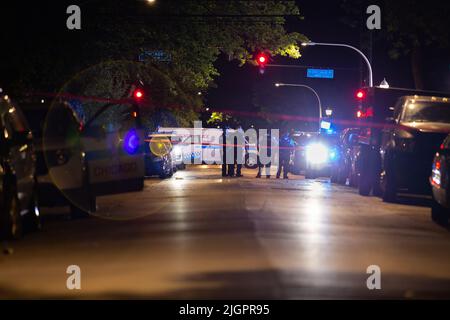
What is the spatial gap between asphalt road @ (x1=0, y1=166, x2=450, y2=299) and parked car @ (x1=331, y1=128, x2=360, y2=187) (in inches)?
284

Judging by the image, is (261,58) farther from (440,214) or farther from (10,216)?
(10,216)

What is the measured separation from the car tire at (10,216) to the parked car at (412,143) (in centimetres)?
953

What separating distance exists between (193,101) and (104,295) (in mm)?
52402

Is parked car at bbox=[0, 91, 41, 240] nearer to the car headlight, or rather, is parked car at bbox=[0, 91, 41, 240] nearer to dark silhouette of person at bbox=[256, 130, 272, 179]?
dark silhouette of person at bbox=[256, 130, 272, 179]

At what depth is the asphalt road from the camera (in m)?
8.91

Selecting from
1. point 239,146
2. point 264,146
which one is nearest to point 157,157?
point 239,146

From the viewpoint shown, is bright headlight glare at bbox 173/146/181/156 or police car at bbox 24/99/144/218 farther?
bright headlight glare at bbox 173/146/181/156

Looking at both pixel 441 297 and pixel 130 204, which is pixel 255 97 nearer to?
pixel 130 204

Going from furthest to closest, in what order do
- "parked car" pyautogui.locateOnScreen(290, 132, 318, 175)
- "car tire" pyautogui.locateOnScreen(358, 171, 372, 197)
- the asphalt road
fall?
1. "parked car" pyautogui.locateOnScreen(290, 132, 318, 175)
2. "car tire" pyautogui.locateOnScreen(358, 171, 372, 197)
3. the asphalt road

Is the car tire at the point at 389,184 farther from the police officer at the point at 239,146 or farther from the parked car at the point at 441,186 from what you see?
the police officer at the point at 239,146

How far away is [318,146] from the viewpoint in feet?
113

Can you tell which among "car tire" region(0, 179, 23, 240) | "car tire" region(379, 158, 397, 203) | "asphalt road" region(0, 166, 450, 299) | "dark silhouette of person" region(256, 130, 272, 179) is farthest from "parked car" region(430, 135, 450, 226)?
"dark silhouette of person" region(256, 130, 272, 179)

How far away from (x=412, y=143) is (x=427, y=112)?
1631 millimetres

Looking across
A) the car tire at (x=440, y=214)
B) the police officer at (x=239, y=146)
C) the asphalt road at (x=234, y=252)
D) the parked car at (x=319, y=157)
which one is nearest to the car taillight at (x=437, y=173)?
the car tire at (x=440, y=214)
